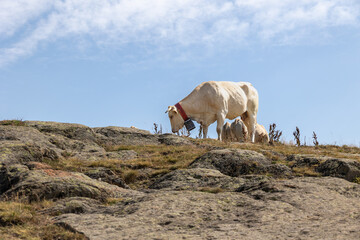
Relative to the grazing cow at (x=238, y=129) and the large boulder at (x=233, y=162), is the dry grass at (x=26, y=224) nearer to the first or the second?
the large boulder at (x=233, y=162)

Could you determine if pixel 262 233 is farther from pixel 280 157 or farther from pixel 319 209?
pixel 280 157

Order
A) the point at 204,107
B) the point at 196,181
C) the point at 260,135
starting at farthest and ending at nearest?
1. the point at 260,135
2. the point at 204,107
3. the point at 196,181

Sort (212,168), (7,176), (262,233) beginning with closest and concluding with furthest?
(262,233)
(7,176)
(212,168)

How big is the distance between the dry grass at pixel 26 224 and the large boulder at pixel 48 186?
0.62 meters

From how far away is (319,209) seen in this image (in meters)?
7.48

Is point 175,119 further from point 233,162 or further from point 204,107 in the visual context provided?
point 233,162

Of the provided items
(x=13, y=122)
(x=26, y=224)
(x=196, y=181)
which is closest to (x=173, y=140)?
(x=13, y=122)

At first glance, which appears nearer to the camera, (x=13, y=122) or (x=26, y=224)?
(x=26, y=224)

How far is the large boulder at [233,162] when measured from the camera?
40.0 ft

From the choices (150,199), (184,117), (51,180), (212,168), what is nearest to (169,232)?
(150,199)

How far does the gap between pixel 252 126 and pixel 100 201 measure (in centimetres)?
2027

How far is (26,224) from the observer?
6922mm

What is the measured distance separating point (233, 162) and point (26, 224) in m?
6.69

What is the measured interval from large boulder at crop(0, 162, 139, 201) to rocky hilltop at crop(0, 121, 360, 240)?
0.02 metres
